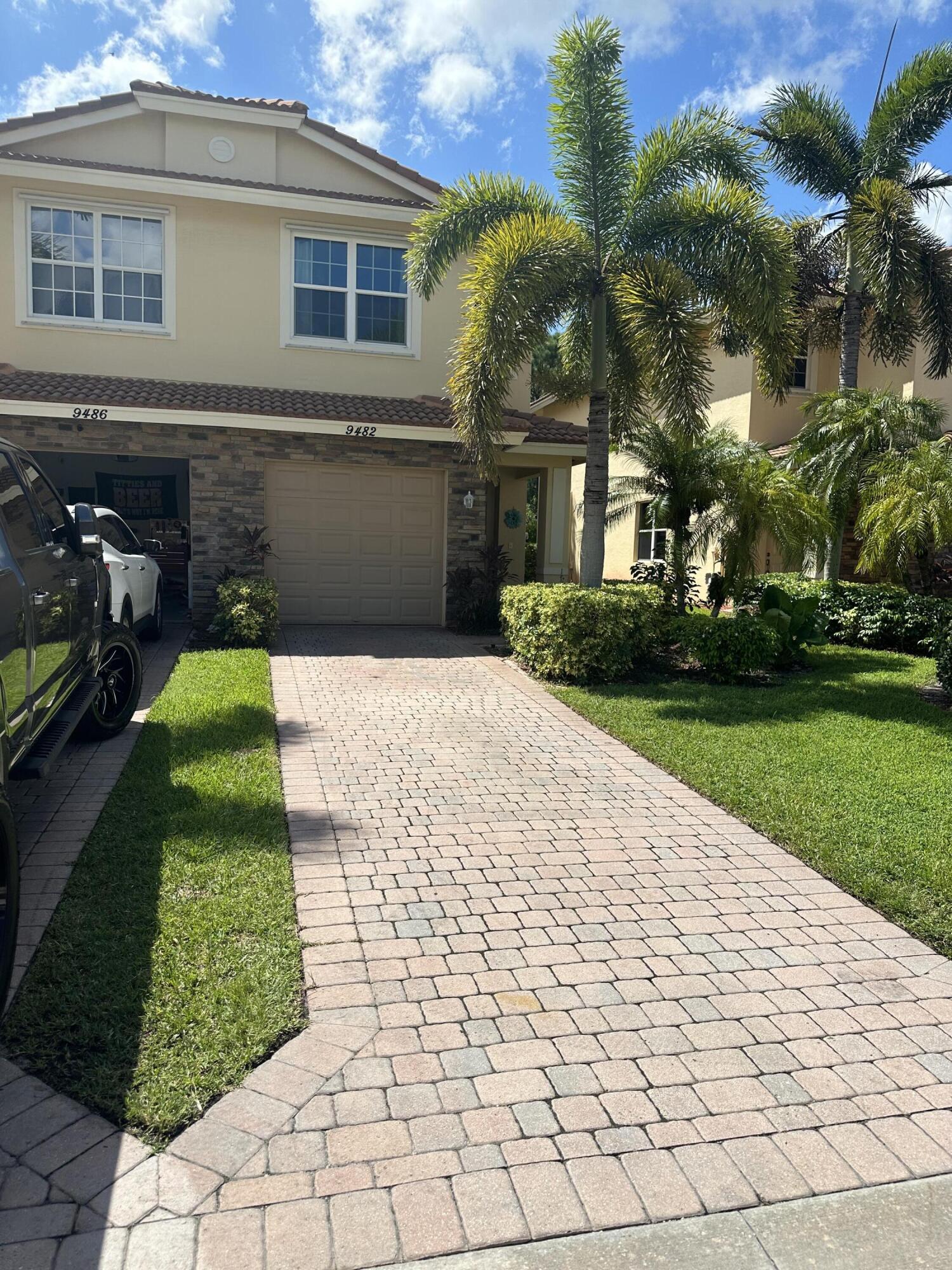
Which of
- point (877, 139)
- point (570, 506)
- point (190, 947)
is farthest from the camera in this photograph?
point (570, 506)

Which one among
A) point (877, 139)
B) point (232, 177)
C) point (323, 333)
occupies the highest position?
point (877, 139)

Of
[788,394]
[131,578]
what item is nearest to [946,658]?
[131,578]

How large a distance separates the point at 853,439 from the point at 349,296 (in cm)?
833

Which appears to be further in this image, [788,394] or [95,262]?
[788,394]

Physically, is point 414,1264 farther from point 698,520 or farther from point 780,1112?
point 698,520

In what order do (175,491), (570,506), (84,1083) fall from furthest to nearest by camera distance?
(570,506) → (175,491) → (84,1083)

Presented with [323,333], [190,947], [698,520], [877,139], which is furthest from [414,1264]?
[877,139]

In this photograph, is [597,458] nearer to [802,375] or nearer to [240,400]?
[240,400]

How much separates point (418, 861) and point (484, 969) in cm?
122

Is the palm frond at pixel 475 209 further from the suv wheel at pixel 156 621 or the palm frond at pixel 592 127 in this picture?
the suv wheel at pixel 156 621

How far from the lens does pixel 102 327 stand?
46.0 feet

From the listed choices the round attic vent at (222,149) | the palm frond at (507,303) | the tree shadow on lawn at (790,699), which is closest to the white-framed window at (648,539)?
the tree shadow on lawn at (790,699)

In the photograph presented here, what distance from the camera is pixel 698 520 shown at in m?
12.5

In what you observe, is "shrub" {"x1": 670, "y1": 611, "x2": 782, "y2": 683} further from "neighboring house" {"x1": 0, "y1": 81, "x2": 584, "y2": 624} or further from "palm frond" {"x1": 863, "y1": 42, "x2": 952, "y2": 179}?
"palm frond" {"x1": 863, "y1": 42, "x2": 952, "y2": 179}
